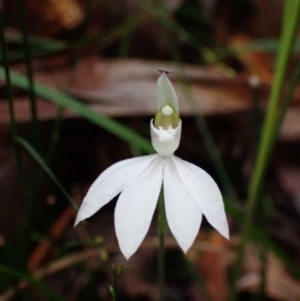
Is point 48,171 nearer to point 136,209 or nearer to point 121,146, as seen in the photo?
point 136,209

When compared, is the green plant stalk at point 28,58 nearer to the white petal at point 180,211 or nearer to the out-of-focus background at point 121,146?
the out-of-focus background at point 121,146

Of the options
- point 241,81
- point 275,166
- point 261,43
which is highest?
point 261,43

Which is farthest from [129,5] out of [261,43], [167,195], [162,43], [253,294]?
[167,195]

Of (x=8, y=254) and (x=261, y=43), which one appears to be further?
(x=261, y=43)

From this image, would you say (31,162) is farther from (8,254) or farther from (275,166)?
(275,166)

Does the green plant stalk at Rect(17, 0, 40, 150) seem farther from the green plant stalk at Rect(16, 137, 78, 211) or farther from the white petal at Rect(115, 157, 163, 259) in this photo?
the white petal at Rect(115, 157, 163, 259)

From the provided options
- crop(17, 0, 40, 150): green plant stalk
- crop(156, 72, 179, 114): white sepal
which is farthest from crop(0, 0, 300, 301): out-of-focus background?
crop(156, 72, 179, 114): white sepal

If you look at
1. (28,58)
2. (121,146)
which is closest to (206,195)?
(28,58)

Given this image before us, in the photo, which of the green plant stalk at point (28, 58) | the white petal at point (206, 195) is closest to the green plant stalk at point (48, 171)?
the green plant stalk at point (28, 58)
